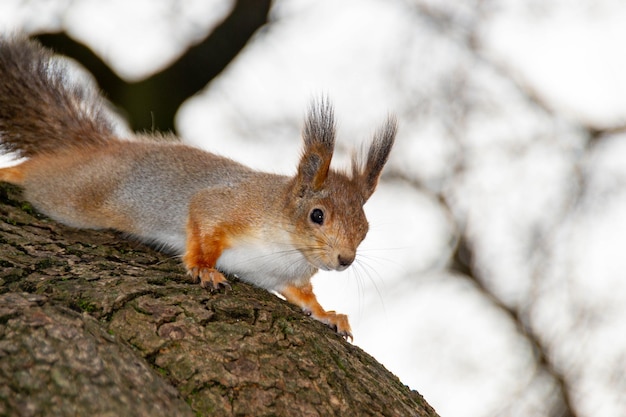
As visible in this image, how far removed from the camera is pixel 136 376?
207cm

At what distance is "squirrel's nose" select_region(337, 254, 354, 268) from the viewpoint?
3.70 m

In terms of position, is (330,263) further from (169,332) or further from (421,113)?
(421,113)

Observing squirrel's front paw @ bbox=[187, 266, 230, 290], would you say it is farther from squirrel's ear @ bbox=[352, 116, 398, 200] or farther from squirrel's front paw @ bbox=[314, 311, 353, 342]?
squirrel's ear @ bbox=[352, 116, 398, 200]

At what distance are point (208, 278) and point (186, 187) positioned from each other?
1.26 m

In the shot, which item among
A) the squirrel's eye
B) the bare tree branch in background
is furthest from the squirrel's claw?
the bare tree branch in background

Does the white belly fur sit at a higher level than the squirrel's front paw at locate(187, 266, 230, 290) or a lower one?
higher

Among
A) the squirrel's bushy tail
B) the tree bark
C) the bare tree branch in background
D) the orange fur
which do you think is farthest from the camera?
the bare tree branch in background

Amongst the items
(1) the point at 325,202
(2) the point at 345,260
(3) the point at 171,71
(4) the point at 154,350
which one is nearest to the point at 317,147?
(1) the point at 325,202

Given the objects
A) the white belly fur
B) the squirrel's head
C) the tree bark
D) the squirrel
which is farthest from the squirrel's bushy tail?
the tree bark

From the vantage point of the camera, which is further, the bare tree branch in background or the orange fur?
the bare tree branch in background

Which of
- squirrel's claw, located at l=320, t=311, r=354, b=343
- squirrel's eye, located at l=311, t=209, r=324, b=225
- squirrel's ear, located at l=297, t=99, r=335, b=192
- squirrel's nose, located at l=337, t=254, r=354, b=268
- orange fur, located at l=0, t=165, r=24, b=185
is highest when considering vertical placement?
squirrel's ear, located at l=297, t=99, r=335, b=192

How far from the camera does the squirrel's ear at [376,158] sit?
4121mm

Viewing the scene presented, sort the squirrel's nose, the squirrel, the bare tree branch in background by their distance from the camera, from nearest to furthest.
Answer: the squirrel's nose < the squirrel < the bare tree branch in background

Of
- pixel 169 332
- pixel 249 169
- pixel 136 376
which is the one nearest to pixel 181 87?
pixel 249 169
